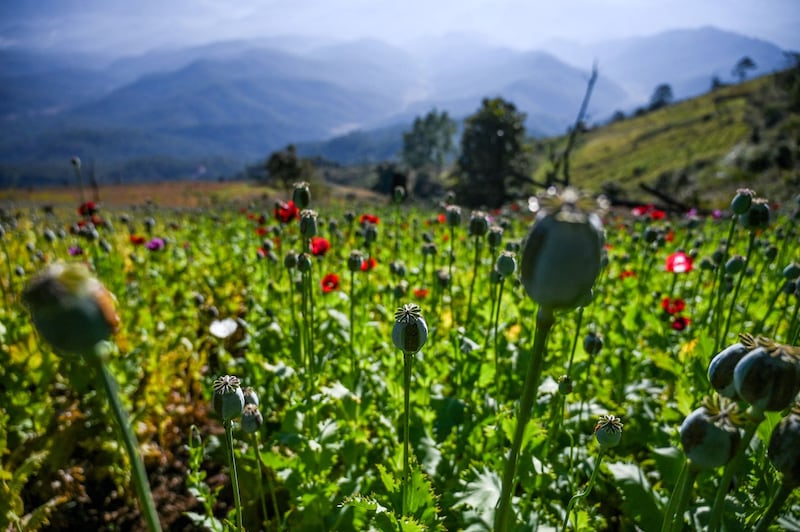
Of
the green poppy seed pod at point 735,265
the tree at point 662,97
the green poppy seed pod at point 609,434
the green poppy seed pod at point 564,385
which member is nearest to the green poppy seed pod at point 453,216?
the green poppy seed pod at point 564,385

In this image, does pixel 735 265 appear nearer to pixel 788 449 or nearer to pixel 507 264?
pixel 507 264

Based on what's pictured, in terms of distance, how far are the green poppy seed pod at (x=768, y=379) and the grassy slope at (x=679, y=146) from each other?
1340 inches

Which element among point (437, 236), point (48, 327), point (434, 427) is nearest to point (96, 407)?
point (434, 427)

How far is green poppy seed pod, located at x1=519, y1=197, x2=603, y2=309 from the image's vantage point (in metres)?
0.71

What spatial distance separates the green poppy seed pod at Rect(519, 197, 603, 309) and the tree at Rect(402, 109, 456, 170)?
98.0 meters

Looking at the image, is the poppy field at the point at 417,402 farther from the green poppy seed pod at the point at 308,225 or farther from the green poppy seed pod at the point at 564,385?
the green poppy seed pod at the point at 564,385

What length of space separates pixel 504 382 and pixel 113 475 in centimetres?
246

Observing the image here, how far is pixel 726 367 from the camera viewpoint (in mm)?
986

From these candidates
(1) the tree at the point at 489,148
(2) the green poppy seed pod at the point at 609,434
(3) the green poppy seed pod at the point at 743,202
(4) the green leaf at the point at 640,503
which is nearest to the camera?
(2) the green poppy seed pod at the point at 609,434

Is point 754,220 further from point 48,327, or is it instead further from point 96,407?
point 96,407

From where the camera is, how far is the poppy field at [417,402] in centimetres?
83

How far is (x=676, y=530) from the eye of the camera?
3.87 feet

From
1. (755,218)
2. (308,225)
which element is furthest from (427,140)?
(308,225)

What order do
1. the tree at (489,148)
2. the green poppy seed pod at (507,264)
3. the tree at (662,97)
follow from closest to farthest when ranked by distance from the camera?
the green poppy seed pod at (507,264) < the tree at (489,148) < the tree at (662,97)
